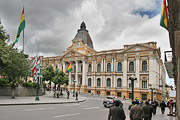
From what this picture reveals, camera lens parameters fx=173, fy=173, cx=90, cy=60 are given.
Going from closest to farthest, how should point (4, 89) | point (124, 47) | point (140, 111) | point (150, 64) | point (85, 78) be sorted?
point (140, 111)
point (4, 89)
point (150, 64)
point (124, 47)
point (85, 78)

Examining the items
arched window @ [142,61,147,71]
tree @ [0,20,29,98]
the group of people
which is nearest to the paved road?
the group of people

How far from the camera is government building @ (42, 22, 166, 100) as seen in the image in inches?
1736

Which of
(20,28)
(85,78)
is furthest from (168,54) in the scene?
(85,78)

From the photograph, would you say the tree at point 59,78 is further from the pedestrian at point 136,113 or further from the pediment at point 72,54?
the pedestrian at point 136,113

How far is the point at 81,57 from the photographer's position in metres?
56.7

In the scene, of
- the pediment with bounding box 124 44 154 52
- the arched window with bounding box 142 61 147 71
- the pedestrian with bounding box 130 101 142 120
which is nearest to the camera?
the pedestrian with bounding box 130 101 142 120

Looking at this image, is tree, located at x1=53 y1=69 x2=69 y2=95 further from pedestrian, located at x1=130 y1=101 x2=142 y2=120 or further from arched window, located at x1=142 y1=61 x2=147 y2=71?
pedestrian, located at x1=130 y1=101 x2=142 y2=120

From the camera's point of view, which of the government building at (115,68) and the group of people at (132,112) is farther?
the government building at (115,68)

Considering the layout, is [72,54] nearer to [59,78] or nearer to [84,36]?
[84,36]

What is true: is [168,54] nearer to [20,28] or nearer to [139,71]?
[20,28]

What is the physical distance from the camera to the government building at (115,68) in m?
44.1

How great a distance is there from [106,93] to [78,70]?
1305cm

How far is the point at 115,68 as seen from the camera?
50.5m

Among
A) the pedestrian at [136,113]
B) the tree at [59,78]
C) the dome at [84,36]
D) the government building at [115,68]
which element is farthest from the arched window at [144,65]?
the pedestrian at [136,113]
